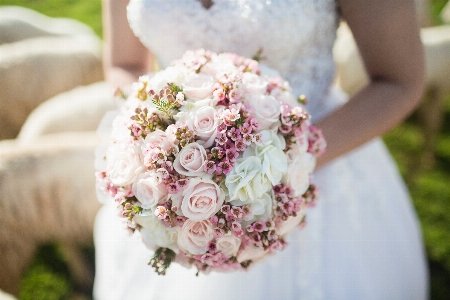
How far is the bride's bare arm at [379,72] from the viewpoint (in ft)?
3.25

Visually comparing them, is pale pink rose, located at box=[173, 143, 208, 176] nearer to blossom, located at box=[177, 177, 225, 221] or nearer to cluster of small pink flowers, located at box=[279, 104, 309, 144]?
blossom, located at box=[177, 177, 225, 221]

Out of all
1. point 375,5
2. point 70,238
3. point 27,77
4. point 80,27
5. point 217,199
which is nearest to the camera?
point 217,199

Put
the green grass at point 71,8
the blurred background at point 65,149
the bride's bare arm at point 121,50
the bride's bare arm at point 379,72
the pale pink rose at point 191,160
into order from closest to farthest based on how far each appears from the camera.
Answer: the pale pink rose at point 191,160, the bride's bare arm at point 379,72, the bride's bare arm at point 121,50, the blurred background at point 65,149, the green grass at point 71,8

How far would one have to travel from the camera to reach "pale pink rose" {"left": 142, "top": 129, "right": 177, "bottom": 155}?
0.75m

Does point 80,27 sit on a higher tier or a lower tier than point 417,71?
lower

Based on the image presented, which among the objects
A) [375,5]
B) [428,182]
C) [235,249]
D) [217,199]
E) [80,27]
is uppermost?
[375,5]

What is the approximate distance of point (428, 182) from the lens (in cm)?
306

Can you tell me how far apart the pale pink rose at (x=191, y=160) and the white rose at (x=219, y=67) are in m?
0.21

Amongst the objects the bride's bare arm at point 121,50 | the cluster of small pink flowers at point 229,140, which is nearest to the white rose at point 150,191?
the cluster of small pink flowers at point 229,140

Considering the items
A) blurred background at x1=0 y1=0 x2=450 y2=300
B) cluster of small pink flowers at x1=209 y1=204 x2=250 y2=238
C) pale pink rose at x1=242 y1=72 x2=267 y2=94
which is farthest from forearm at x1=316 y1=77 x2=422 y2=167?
blurred background at x1=0 y1=0 x2=450 y2=300

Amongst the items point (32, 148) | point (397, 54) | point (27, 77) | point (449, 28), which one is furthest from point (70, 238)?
point (449, 28)

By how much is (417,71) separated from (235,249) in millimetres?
750

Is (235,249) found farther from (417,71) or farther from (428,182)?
(428,182)

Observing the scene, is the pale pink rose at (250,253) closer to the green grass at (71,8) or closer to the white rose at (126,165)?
the white rose at (126,165)
